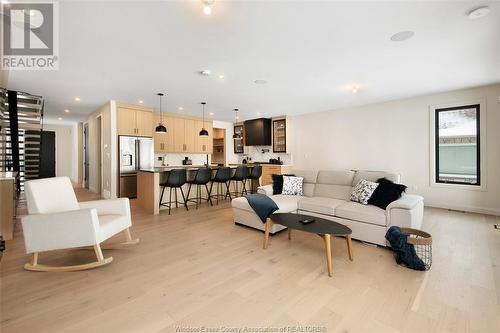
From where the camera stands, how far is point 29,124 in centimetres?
532

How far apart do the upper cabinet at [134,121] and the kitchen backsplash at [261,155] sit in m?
3.77

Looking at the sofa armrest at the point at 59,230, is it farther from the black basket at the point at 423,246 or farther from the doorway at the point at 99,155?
the doorway at the point at 99,155

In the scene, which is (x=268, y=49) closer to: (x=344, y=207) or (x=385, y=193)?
(x=344, y=207)

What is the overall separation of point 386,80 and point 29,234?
5463 millimetres

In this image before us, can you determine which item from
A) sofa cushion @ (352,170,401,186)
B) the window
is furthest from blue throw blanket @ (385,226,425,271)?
the window

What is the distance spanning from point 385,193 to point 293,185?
1.57 m

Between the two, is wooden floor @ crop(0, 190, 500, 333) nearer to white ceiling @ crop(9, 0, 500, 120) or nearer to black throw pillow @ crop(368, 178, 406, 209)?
black throw pillow @ crop(368, 178, 406, 209)

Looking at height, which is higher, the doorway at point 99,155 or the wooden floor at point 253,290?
the doorway at point 99,155

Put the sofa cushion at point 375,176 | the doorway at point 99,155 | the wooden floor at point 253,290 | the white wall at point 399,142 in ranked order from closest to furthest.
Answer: the wooden floor at point 253,290
the sofa cushion at point 375,176
the white wall at point 399,142
the doorway at point 99,155

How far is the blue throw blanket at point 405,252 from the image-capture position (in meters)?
2.41

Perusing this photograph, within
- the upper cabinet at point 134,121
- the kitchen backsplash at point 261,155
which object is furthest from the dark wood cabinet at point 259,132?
the upper cabinet at point 134,121

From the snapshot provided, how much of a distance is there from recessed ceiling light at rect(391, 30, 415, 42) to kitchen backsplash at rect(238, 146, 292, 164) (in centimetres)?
533

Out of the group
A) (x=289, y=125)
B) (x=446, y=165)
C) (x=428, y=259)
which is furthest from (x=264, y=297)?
(x=289, y=125)

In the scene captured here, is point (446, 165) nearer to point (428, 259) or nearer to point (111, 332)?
point (428, 259)
